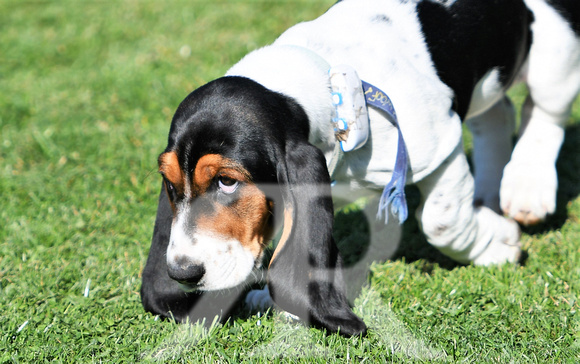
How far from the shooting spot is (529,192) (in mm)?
3957

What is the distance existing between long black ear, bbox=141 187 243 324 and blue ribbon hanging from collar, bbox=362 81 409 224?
0.95 metres

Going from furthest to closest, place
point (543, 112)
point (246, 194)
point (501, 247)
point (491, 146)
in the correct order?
point (491, 146) < point (543, 112) < point (501, 247) < point (246, 194)

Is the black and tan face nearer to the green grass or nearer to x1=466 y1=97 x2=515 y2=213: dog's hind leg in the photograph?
the green grass

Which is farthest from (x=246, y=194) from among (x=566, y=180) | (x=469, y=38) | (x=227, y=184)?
(x=566, y=180)

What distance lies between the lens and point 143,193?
4730 mm

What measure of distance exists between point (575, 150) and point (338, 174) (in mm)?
2622

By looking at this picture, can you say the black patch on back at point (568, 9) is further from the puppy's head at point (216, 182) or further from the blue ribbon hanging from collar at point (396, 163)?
the puppy's head at point (216, 182)

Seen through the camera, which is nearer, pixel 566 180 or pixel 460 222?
pixel 460 222

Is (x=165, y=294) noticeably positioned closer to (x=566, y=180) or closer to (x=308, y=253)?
(x=308, y=253)

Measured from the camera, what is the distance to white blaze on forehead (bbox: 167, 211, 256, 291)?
2.87 m

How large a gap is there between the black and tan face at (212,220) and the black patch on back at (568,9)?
2.07 metres

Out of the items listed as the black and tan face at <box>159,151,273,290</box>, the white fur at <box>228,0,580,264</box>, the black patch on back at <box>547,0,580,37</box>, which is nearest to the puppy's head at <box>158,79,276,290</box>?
the black and tan face at <box>159,151,273,290</box>

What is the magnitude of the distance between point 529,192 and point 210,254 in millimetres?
1991

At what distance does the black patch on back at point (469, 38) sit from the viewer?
3.52 metres
